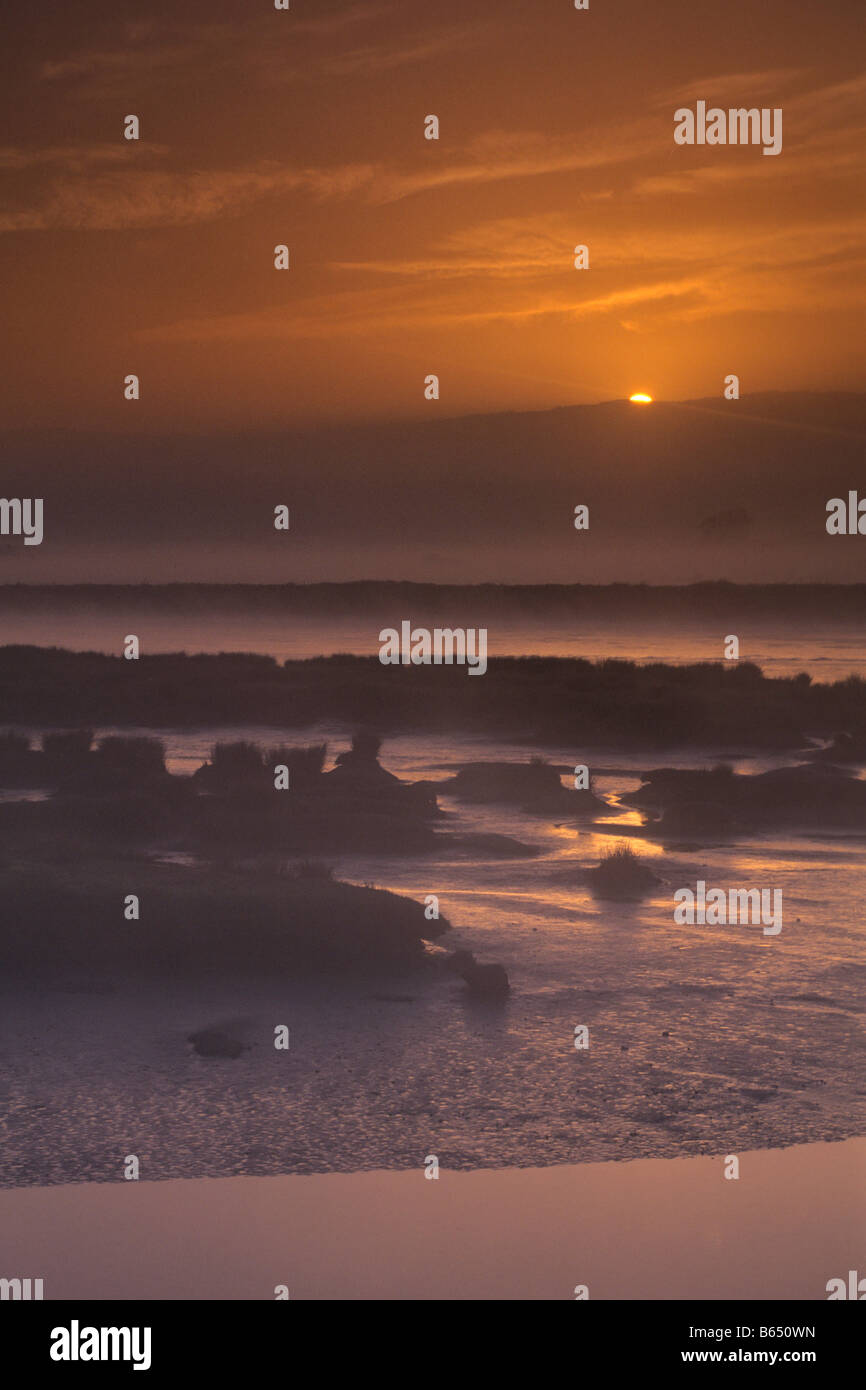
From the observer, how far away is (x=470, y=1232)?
7.62 m

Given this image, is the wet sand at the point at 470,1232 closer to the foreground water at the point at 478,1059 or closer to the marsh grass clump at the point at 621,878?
the foreground water at the point at 478,1059

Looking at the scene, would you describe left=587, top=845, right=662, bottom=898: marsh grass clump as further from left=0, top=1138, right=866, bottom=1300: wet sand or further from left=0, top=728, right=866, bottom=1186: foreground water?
left=0, top=1138, right=866, bottom=1300: wet sand

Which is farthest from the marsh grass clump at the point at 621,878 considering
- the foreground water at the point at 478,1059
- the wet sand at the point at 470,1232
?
the wet sand at the point at 470,1232

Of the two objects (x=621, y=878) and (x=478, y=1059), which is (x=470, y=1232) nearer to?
(x=478, y=1059)

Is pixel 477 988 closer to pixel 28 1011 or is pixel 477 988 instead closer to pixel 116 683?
pixel 28 1011

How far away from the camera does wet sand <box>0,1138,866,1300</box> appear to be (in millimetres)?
7141

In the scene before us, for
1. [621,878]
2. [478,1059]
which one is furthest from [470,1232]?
[621,878]

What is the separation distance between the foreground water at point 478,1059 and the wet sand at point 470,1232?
0.90ft

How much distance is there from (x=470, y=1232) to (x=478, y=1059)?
8.26 ft

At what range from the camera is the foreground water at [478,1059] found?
343 inches

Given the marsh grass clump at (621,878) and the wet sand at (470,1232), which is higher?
the marsh grass clump at (621,878)

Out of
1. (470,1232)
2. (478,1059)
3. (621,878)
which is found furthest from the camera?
(621,878)

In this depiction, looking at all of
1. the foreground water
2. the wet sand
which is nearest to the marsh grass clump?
the foreground water

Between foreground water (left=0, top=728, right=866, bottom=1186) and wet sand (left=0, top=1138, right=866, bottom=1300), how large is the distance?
0.27 m
